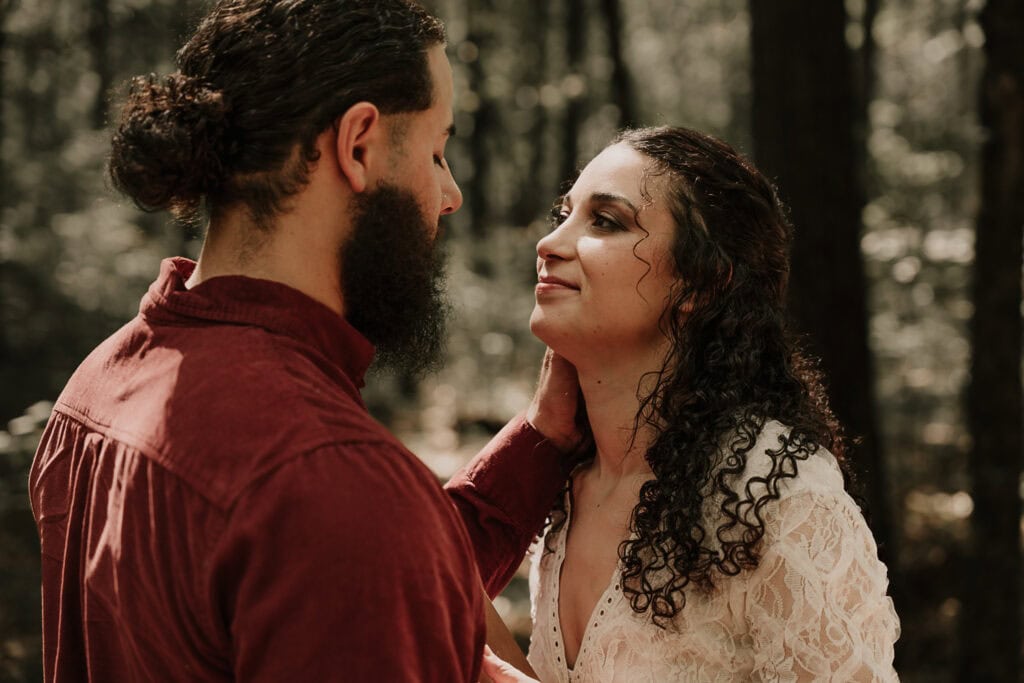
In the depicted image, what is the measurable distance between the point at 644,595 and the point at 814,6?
3.50 metres

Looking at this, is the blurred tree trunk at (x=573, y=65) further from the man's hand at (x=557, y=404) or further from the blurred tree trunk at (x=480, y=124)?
the man's hand at (x=557, y=404)

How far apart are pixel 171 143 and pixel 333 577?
86cm

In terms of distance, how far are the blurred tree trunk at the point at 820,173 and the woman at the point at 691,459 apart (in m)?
2.23

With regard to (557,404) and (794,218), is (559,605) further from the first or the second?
(794,218)

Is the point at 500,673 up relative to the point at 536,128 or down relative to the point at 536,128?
down

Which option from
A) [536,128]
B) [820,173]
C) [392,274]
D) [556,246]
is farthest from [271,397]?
[536,128]

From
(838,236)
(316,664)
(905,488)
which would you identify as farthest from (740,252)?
(905,488)

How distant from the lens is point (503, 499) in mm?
2631

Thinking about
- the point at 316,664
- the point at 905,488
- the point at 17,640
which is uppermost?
the point at 316,664

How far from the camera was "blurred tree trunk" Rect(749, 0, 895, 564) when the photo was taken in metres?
4.83

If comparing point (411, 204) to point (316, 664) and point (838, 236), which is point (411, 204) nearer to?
point (316, 664)

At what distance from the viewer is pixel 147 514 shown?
1.57 meters

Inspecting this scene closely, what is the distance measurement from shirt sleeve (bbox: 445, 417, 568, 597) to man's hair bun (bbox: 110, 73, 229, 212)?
42.9 inches

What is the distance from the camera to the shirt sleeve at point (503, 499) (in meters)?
2.61
